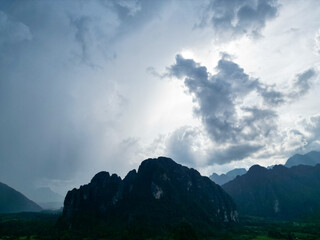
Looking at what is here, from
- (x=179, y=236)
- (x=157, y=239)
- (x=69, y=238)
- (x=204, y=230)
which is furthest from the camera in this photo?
(x=204, y=230)

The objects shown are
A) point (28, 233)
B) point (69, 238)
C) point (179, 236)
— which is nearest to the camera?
point (179, 236)

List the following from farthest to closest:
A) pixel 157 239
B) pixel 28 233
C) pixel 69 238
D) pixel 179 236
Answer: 1. pixel 28 233
2. pixel 69 238
3. pixel 157 239
4. pixel 179 236

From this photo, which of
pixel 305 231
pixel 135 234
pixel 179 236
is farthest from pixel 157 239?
pixel 305 231

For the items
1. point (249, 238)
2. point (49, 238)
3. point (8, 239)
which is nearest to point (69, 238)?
point (49, 238)

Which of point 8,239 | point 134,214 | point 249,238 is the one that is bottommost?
point 249,238

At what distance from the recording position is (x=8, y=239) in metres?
158

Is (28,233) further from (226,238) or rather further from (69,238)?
(226,238)

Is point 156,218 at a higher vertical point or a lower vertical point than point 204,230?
higher

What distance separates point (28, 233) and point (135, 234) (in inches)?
3985

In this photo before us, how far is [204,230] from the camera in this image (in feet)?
646

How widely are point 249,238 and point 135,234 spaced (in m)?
92.4

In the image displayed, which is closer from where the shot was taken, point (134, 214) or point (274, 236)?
point (274, 236)

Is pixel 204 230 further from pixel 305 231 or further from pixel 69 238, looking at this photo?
pixel 69 238

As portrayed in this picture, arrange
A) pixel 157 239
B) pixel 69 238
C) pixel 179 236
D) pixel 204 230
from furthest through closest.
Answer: pixel 204 230 < pixel 69 238 < pixel 157 239 < pixel 179 236
